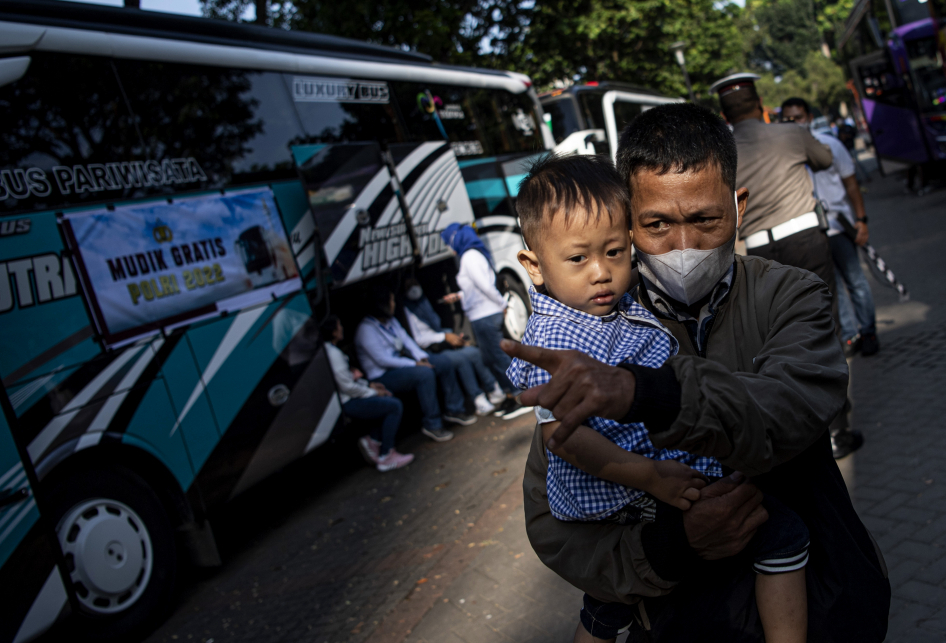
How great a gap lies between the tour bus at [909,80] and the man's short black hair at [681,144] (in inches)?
592

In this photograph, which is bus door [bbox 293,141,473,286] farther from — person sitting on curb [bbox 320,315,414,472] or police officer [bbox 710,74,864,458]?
police officer [bbox 710,74,864,458]

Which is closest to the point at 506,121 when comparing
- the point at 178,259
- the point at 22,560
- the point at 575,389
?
the point at 178,259

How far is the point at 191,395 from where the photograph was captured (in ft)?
17.6

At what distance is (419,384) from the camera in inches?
299

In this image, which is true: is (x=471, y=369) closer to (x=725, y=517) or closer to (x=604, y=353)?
(x=604, y=353)

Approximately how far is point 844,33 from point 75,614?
26.4 meters

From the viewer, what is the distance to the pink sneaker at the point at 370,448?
23.7 feet

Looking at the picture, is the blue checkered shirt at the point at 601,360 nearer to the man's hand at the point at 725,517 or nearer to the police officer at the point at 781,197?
the man's hand at the point at 725,517

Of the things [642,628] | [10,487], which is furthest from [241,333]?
[642,628]

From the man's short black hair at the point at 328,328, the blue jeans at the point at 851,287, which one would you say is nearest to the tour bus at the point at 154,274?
the man's short black hair at the point at 328,328

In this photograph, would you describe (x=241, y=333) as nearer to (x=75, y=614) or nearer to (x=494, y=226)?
(x=75, y=614)

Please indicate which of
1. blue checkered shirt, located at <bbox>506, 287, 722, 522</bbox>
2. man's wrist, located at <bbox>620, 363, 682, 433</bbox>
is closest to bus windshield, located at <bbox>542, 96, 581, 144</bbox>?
blue checkered shirt, located at <bbox>506, 287, 722, 522</bbox>

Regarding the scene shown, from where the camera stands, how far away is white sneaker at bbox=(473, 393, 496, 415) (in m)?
8.26

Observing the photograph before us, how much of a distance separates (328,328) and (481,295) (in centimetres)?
178
